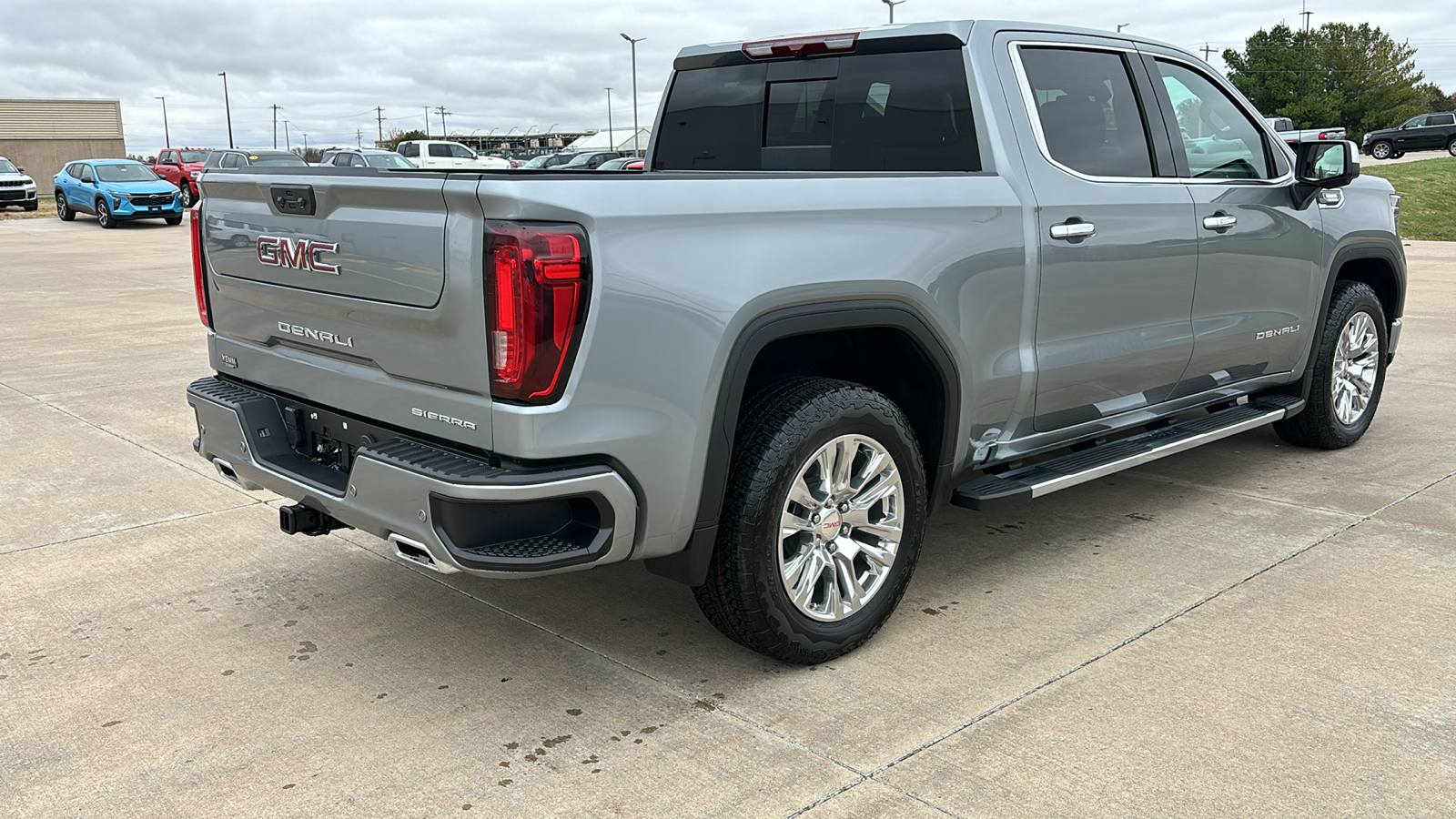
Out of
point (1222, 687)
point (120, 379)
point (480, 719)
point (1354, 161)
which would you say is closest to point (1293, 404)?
point (1354, 161)

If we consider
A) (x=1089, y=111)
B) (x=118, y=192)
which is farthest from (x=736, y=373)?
(x=118, y=192)

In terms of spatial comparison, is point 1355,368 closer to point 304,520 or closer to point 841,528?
point 841,528

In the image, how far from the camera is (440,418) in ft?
10.1

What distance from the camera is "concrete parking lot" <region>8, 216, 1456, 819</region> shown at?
9.68 ft

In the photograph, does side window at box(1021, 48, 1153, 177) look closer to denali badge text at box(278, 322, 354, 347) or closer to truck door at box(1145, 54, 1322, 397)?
truck door at box(1145, 54, 1322, 397)

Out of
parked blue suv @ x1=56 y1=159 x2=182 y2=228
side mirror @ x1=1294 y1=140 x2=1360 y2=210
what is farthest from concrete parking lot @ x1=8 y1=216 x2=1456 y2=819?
parked blue suv @ x1=56 y1=159 x2=182 y2=228

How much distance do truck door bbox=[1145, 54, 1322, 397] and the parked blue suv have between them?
27.6 metres

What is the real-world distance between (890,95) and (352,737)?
278 cm

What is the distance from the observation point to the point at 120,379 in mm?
8383

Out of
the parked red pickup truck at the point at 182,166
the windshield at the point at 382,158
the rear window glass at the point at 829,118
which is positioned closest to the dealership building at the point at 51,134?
the parked red pickup truck at the point at 182,166

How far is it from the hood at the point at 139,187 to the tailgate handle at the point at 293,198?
27631 mm

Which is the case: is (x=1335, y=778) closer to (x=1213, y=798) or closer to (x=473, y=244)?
(x=1213, y=798)

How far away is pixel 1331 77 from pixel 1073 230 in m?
78.7

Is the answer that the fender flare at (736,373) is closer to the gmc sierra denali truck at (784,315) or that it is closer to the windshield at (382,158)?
the gmc sierra denali truck at (784,315)
